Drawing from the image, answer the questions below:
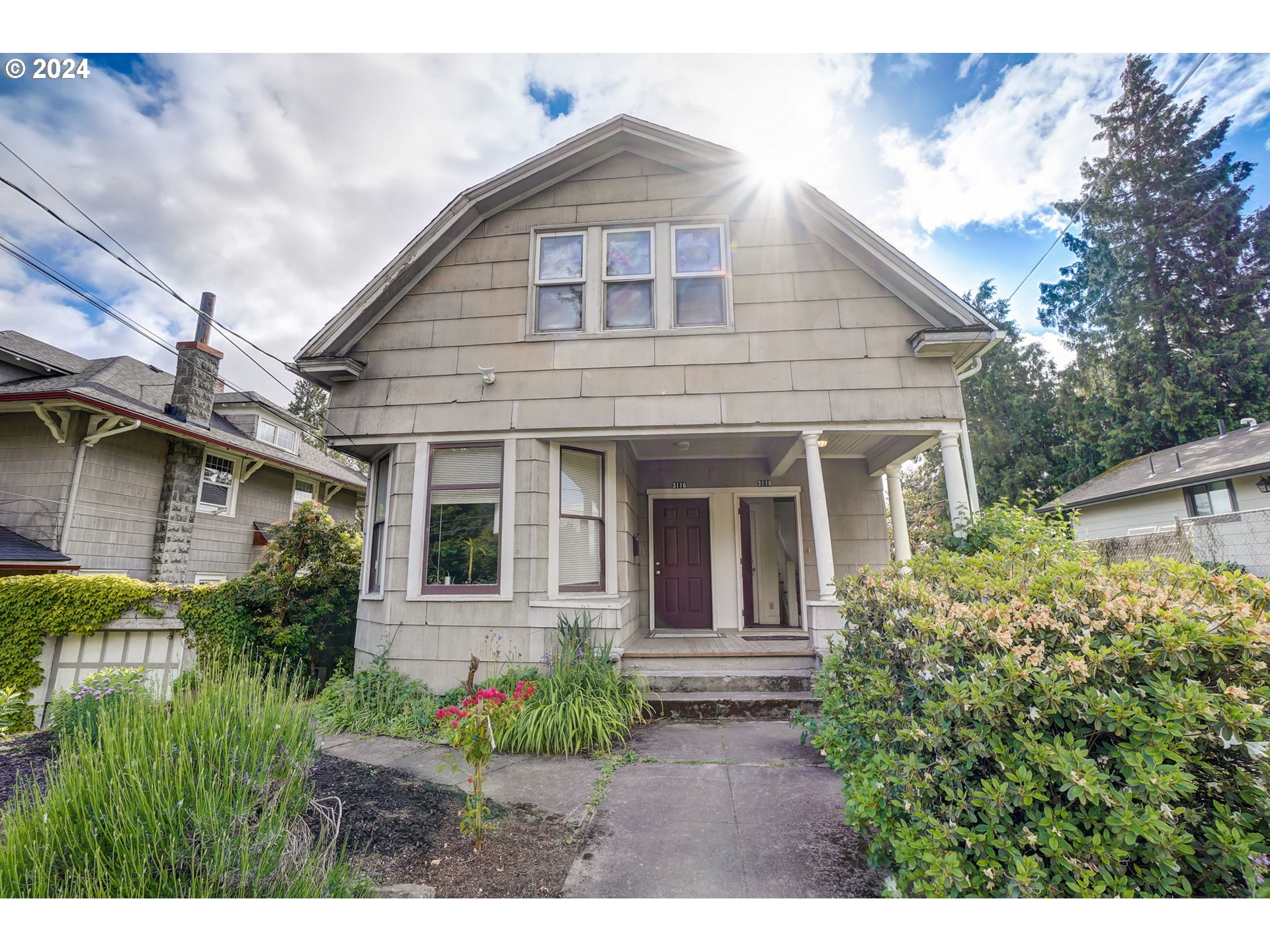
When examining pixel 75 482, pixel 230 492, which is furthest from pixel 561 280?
pixel 230 492

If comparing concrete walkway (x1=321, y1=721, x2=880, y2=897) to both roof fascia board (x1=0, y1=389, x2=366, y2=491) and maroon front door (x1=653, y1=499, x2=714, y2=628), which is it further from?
roof fascia board (x1=0, y1=389, x2=366, y2=491)

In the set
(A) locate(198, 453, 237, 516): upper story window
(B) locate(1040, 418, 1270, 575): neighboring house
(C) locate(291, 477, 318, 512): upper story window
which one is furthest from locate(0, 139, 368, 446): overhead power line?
(B) locate(1040, 418, 1270, 575): neighboring house

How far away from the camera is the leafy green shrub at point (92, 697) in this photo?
3.96 meters

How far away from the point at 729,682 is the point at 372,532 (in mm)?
4442

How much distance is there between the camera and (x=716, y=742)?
166 inches

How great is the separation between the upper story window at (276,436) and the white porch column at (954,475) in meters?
14.1

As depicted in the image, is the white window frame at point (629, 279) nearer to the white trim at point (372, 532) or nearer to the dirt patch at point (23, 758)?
the white trim at point (372, 532)

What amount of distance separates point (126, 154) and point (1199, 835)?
31.5ft

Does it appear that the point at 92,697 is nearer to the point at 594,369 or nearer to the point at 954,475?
the point at 594,369

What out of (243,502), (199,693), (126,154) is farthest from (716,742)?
(243,502)

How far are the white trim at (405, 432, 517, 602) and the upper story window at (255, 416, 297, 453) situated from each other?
30.9ft

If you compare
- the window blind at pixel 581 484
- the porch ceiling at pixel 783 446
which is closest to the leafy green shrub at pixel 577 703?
the window blind at pixel 581 484

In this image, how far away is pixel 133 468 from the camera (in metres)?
8.94
